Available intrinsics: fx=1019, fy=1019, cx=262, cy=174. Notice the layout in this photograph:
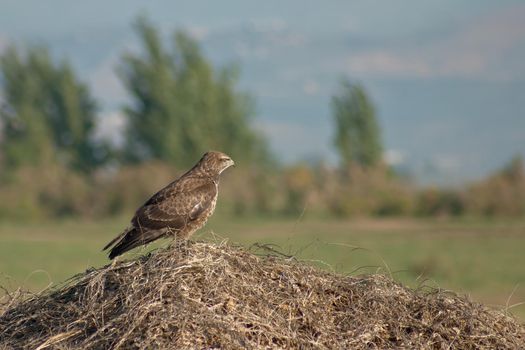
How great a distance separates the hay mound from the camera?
7016 millimetres

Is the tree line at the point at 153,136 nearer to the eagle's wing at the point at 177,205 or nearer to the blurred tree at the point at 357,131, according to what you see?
the blurred tree at the point at 357,131

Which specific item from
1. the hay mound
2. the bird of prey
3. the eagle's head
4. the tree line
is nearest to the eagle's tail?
the bird of prey

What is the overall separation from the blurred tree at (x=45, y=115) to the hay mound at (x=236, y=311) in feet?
252

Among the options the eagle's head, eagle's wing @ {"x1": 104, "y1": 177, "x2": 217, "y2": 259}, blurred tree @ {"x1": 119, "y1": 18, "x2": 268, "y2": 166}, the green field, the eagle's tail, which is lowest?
the green field

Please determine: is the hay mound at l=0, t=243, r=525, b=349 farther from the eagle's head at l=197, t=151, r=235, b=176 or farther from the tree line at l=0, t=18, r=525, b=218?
the tree line at l=0, t=18, r=525, b=218

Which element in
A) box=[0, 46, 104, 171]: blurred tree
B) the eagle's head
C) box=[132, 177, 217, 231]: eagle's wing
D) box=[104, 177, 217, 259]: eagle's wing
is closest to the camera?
box=[104, 177, 217, 259]: eagle's wing

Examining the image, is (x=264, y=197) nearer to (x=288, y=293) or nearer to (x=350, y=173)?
(x=350, y=173)

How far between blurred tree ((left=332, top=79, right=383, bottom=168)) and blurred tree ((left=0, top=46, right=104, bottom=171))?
20727mm

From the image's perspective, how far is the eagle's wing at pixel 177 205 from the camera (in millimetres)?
10258

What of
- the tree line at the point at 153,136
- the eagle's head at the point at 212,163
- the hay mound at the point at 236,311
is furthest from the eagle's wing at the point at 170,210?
the tree line at the point at 153,136

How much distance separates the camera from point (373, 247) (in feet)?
154

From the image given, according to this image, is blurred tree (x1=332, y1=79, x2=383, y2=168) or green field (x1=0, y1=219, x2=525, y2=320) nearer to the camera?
green field (x1=0, y1=219, x2=525, y2=320)

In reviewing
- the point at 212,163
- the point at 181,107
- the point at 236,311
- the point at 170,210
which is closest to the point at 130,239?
the point at 170,210

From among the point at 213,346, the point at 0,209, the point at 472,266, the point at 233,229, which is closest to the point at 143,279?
the point at 213,346
